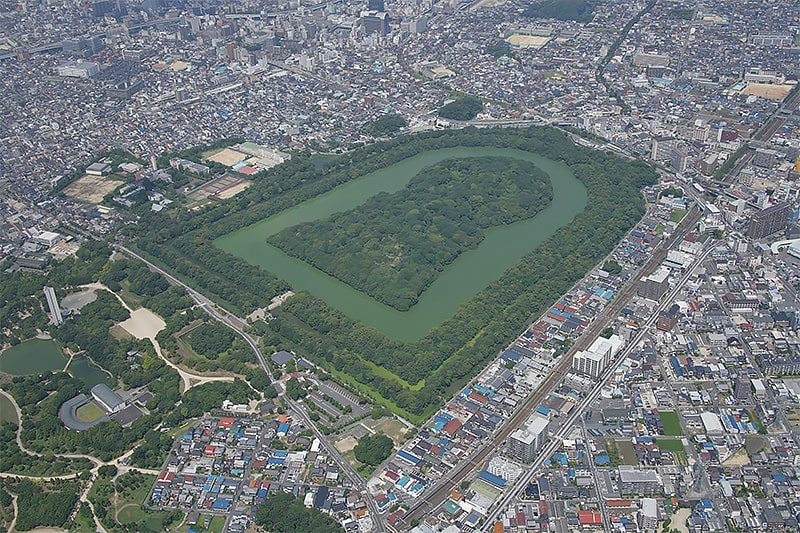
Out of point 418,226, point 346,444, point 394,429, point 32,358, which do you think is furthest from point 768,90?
point 32,358

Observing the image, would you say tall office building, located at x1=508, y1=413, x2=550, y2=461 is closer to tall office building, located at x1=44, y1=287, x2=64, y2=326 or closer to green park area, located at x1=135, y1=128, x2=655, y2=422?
green park area, located at x1=135, y1=128, x2=655, y2=422

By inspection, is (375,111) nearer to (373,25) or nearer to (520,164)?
(520,164)

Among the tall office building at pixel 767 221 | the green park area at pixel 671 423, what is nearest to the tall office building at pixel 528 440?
the green park area at pixel 671 423

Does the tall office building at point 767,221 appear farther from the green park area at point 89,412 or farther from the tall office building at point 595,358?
the green park area at point 89,412

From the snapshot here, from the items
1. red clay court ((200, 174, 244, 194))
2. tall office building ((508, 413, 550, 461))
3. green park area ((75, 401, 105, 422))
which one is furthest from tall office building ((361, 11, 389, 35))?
tall office building ((508, 413, 550, 461))

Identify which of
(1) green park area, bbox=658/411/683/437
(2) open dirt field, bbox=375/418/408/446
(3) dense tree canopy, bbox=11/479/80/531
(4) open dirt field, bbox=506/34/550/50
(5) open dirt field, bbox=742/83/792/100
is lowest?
(4) open dirt field, bbox=506/34/550/50

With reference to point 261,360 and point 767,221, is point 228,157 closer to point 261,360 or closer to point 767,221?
point 261,360

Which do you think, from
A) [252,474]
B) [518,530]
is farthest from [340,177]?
[518,530]
